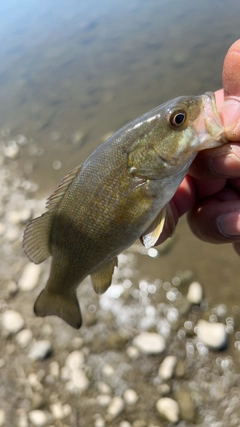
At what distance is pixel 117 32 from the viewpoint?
10.6 meters

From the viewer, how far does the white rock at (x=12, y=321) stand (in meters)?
3.73

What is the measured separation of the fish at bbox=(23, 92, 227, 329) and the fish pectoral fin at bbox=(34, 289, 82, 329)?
37cm

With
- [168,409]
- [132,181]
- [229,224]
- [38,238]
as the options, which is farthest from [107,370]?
[132,181]

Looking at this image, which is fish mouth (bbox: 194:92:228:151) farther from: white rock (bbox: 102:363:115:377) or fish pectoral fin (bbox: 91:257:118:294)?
white rock (bbox: 102:363:115:377)

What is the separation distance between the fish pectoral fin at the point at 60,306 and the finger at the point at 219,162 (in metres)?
1.18

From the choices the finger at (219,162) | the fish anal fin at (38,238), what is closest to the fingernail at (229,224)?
the finger at (219,162)

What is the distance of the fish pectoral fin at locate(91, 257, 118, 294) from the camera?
219 centimetres

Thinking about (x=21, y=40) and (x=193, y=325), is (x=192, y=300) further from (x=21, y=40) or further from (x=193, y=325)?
(x=21, y=40)

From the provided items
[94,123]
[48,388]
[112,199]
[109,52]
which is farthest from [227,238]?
[109,52]

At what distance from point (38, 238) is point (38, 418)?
74.7 inches

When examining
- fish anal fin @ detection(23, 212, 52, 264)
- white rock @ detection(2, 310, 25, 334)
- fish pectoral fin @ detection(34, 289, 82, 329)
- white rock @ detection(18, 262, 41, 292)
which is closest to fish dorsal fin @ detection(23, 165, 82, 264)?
fish anal fin @ detection(23, 212, 52, 264)

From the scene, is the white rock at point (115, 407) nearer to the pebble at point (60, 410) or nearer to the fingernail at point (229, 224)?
the pebble at point (60, 410)

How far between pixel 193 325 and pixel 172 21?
9.38 metres

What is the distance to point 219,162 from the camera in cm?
205
